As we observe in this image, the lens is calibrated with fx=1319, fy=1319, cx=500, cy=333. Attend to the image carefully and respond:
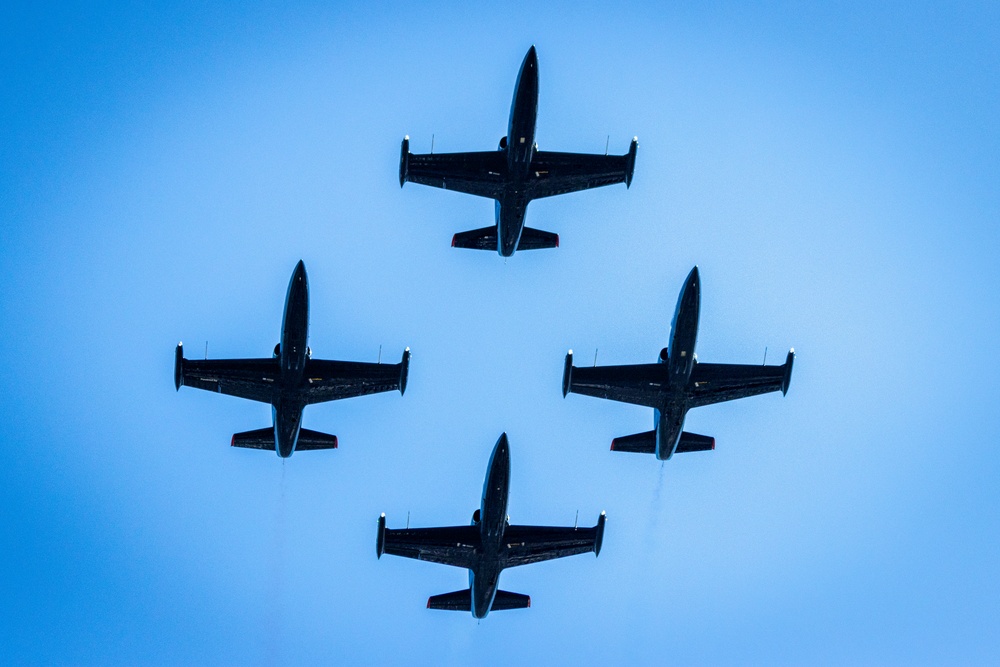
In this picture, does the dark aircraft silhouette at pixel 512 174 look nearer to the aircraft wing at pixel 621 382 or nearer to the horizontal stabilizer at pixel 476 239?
the horizontal stabilizer at pixel 476 239

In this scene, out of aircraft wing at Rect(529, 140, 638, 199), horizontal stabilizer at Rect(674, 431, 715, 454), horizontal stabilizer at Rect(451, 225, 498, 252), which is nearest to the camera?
aircraft wing at Rect(529, 140, 638, 199)

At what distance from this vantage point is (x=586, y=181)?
74.9m

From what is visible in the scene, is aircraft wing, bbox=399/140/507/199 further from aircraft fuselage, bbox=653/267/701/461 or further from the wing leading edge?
the wing leading edge

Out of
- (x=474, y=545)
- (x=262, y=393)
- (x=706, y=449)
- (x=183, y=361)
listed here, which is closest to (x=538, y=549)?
(x=474, y=545)

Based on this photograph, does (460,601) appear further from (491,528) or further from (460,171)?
(460,171)

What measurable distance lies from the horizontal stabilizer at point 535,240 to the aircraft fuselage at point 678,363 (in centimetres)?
982

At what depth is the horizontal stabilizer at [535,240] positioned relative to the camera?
7625 centimetres

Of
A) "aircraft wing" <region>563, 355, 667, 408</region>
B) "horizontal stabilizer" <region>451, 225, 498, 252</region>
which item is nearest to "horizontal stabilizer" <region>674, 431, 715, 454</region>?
"aircraft wing" <region>563, 355, 667, 408</region>

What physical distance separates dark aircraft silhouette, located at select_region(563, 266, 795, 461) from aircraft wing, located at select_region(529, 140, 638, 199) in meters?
9.74

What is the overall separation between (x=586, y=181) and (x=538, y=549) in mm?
20998

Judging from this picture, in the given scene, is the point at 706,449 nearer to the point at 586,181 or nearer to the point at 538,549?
the point at 538,549

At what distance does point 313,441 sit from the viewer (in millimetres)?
74312

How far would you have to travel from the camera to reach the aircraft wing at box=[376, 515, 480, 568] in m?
72.8

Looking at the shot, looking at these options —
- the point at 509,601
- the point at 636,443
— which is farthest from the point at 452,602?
the point at 636,443
